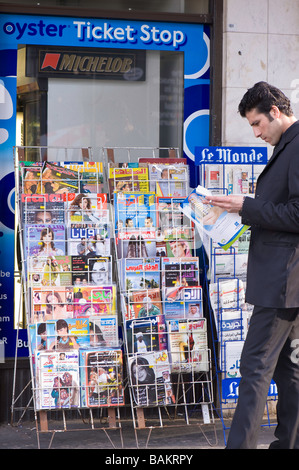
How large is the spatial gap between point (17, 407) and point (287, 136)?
2.94 m

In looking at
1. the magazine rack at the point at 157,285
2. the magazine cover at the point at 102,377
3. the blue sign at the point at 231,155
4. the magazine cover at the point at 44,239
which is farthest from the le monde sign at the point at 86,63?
the magazine cover at the point at 102,377

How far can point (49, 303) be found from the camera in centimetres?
463

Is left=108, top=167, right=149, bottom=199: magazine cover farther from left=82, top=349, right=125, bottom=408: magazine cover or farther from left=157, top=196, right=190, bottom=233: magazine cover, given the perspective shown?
left=82, top=349, right=125, bottom=408: magazine cover

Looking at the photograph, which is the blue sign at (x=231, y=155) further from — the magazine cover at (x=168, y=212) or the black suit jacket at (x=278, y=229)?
the black suit jacket at (x=278, y=229)

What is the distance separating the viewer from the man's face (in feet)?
12.2

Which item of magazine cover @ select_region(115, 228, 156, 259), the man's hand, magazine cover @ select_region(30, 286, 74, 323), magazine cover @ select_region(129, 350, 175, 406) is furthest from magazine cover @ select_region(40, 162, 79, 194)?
the man's hand

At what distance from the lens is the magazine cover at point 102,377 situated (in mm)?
4488

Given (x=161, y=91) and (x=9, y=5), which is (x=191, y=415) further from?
(x=9, y=5)

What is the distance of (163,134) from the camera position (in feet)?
18.4

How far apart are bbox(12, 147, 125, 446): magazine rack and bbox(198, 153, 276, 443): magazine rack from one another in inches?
26.2

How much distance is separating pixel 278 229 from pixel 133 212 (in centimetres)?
142

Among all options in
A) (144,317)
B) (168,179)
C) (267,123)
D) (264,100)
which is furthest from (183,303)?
(264,100)

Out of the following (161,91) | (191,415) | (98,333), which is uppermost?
(161,91)

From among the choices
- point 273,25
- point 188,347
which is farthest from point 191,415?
point 273,25
